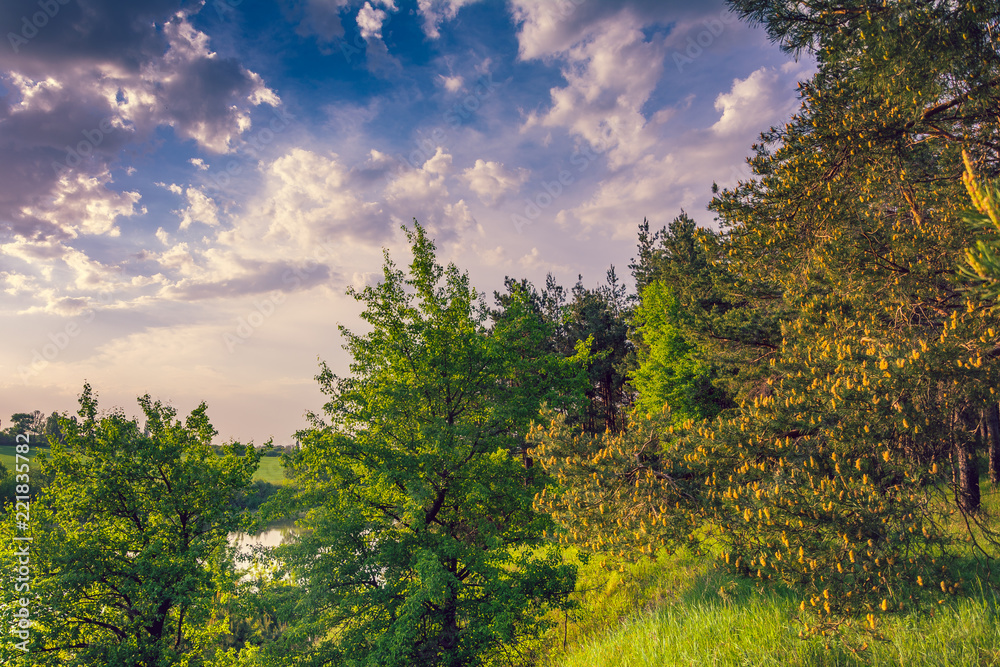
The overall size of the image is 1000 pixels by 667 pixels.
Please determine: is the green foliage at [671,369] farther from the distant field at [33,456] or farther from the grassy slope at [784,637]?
the distant field at [33,456]

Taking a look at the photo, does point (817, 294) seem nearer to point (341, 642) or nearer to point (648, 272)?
point (341, 642)

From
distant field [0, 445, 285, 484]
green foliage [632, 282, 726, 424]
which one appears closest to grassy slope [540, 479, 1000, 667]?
distant field [0, 445, 285, 484]

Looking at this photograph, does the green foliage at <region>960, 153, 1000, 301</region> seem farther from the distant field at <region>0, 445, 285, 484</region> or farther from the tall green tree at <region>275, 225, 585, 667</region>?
the distant field at <region>0, 445, 285, 484</region>

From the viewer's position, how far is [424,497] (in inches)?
367

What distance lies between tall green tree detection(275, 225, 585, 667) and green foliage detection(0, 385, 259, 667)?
11.6ft

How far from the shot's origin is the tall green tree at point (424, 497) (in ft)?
31.4

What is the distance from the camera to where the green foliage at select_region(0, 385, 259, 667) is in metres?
10.8

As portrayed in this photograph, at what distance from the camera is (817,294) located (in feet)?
26.2

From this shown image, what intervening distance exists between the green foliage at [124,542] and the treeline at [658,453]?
72 millimetres

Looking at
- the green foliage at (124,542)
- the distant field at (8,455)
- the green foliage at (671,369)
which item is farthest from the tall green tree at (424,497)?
the distant field at (8,455)

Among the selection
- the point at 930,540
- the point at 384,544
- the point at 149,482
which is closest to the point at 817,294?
the point at 930,540

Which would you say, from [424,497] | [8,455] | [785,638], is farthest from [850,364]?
[8,455]

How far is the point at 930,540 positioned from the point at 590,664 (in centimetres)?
464

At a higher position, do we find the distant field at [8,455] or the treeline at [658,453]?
the distant field at [8,455]
